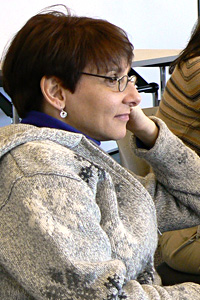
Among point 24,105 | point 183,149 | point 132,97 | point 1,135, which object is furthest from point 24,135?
point 183,149

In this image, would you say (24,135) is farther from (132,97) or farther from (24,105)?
(132,97)

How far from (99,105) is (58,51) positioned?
14 cm

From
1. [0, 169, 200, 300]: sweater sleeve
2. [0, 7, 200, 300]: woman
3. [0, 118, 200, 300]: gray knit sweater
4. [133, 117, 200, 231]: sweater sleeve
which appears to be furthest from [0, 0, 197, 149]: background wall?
[0, 169, 200, 300]: sweater sleeve

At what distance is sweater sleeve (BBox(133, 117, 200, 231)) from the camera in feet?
4.41

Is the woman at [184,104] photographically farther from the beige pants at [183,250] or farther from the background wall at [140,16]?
the background wall at [140,16]

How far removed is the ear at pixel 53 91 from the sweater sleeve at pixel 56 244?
0.82 feet

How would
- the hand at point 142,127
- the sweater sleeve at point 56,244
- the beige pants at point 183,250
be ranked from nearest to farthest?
1. the sweater sleeve at point 56,244
2. the hand at point 142,127
3. the beige pants at point 183,250

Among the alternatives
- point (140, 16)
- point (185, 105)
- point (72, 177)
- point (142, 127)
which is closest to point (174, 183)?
point (142, 127)

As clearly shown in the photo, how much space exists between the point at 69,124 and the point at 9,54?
0.19 metres

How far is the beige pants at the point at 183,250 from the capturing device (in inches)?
57.7

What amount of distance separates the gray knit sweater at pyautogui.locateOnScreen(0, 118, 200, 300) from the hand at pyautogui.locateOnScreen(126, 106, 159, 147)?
26 centimetres

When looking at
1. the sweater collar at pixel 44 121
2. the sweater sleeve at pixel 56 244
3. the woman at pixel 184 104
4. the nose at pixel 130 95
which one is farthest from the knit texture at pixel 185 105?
the sweater sleeve at pixel 56 244

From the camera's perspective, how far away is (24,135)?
0.93m

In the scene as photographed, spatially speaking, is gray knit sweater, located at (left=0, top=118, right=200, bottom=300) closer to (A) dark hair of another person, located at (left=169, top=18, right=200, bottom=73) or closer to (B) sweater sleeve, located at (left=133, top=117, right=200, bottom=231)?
(B) sweater sleeve, located at (left=133, top=117, right=200, bottom=231)
